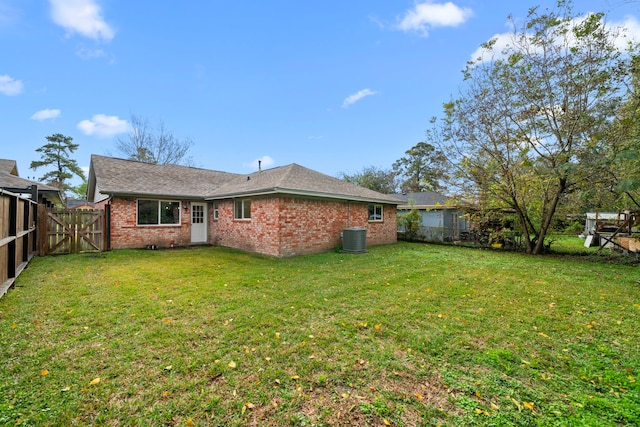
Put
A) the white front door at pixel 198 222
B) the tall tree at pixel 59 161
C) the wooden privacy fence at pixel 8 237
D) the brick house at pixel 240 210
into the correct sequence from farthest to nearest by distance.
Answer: the tall tree at pixel 59 161, the white front door at pixel 198 222, the brick house at pixel 240 210, the wooden privacy fence at pixel 8 237

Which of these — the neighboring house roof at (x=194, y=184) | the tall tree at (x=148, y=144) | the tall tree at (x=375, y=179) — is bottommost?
the neighboring house roof at (x=194, y=184)

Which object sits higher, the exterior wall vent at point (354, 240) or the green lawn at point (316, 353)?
the exterior wall vent at point (354, 240)

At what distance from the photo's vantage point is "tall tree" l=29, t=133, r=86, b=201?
32.3m

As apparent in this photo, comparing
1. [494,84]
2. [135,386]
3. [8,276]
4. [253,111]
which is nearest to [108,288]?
[8,276]

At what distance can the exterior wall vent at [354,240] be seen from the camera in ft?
35.6

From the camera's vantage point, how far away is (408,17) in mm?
10469

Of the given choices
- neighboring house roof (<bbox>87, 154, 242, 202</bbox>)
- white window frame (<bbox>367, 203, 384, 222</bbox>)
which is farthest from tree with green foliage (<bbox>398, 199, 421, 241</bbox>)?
neighboring house roof (<bbox>87, 154, 242, 202</bbox>)

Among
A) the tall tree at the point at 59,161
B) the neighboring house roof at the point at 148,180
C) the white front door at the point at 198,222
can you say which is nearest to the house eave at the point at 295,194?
the white front door at the point at 198,222

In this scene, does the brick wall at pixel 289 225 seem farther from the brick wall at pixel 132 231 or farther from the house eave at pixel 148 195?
the brick wall at pixel 132 231

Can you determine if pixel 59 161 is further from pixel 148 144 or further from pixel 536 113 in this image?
pixel 536 113

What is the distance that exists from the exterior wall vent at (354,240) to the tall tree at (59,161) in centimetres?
3808

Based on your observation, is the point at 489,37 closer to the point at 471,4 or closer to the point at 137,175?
the point at 471,4

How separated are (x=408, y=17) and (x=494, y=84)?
4185mm

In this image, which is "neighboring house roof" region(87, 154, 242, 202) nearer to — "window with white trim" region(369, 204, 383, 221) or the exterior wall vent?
the exterior wall vent
